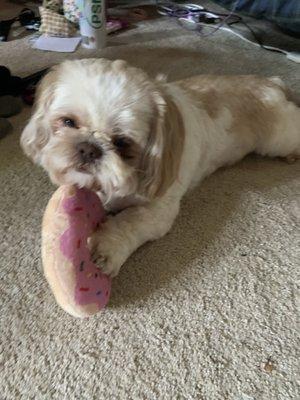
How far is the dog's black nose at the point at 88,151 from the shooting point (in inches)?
38.8

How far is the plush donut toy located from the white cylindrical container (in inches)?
53.7

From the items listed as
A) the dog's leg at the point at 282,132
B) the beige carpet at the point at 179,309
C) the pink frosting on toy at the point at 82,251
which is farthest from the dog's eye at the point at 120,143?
the dog's leg at the point at 282,132

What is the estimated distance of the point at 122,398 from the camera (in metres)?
0.88

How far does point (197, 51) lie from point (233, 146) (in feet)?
3.23

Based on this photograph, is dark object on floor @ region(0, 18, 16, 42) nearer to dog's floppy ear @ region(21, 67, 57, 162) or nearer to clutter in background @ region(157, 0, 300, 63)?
clutter in background @ region(157, 0, 300, 63)

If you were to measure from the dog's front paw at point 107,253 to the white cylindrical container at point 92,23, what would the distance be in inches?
55.4

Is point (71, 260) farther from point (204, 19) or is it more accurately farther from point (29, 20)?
point (204, 19)

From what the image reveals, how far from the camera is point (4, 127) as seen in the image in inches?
62.0

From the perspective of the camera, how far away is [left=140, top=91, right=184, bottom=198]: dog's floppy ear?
104 cm

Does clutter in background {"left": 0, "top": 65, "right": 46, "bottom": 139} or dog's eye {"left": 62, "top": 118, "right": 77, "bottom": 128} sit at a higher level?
dog's eye {"left": 62, "top": 118, "right": 77, "bottom": 128}

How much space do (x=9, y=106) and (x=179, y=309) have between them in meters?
1.03

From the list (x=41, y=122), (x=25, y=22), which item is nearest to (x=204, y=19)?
(x=25, y=22)

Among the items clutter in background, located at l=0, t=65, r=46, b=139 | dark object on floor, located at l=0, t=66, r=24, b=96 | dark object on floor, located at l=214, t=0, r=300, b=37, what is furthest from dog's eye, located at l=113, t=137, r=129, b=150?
dark object on floor, located at l=214, t=0, r=300, b=37

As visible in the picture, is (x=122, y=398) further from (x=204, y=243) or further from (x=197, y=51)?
Result: (x=197, y=51)
